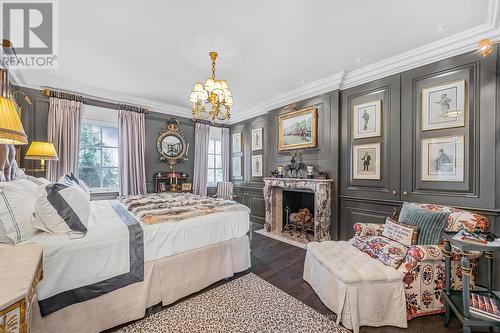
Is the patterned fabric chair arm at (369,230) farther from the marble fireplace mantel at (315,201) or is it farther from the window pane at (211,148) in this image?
the window pane at (211,148)

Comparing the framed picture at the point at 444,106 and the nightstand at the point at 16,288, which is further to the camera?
the framed picture at the point at 444,106

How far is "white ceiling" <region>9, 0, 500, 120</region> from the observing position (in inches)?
77.0

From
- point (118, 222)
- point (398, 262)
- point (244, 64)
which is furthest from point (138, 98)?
point (398, 262)

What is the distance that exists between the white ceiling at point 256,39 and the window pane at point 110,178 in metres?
1.66

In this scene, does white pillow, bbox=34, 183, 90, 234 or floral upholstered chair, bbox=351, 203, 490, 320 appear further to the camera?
floral upholstered chair, bbox=351, 203, 490, 320

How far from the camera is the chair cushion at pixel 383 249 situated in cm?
187

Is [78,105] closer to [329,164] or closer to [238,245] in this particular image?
[238,245]

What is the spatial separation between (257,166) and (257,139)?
27.3 inches

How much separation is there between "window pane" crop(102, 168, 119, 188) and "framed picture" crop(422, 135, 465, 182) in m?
5.50

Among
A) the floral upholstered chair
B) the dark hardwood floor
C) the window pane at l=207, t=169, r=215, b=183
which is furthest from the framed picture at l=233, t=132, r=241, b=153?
the floral upholstered chair

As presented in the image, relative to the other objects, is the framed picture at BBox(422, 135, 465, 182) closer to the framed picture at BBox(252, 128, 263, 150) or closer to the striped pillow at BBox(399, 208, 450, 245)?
the striped pillow at BBox(399, 208, 450, 245)

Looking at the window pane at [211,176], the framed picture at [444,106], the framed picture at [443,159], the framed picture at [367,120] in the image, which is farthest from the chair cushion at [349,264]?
the window pane at [211,176]

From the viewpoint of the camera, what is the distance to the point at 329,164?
361 cm

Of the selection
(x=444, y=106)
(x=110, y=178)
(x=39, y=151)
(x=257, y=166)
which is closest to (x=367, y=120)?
(x=444, y=106)
